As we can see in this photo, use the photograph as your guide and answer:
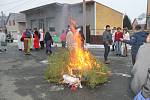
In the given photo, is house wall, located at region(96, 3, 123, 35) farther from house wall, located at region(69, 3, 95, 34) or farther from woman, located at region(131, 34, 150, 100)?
woman, located at region(131, 34, 150, 100)

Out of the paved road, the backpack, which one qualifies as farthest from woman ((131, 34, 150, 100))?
the paved road

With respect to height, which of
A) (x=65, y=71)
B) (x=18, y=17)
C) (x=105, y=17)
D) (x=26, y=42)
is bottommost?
(x=65, y=71)

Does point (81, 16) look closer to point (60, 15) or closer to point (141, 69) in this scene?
point (60, 15)

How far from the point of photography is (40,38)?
22828mm

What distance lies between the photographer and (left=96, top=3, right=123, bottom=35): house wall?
3272 cm

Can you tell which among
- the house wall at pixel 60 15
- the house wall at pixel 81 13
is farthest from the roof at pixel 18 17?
the house wall at pixel 81 13

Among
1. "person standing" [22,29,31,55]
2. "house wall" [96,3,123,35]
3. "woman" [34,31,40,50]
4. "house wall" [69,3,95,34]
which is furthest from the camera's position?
"house wall" [96,3,123,35]

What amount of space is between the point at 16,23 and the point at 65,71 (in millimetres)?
67013

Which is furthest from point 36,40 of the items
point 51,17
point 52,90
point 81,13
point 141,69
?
point 141,69

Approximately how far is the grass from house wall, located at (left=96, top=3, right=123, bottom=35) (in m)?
21.6

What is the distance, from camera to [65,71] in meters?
8.54

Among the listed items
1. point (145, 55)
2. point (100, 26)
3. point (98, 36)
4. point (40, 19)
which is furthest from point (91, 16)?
point (145, 55)

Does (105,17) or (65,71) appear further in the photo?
(105,17)

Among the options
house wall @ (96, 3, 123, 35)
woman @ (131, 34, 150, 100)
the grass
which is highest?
house wall @ (96, 3, 123, 35)
